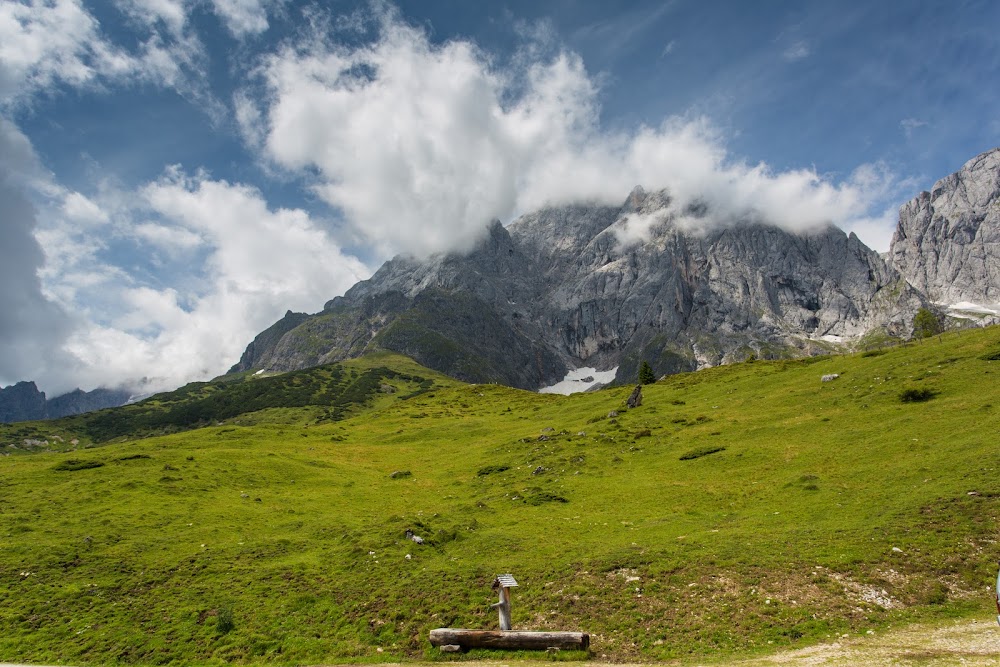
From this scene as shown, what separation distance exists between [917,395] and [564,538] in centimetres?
4406

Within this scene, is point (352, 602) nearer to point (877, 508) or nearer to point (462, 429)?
point (877, 508)

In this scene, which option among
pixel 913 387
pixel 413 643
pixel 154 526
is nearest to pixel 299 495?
pixel 154 526

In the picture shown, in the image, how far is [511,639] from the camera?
75.7ft

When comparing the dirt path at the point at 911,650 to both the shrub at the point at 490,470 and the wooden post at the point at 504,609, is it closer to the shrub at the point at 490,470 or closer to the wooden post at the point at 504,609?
the wooden post at the point at 504,609

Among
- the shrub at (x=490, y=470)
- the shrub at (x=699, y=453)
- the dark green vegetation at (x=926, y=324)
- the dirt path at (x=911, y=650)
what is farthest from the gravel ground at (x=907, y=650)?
the dark green vegetation at (x=926, y=324)

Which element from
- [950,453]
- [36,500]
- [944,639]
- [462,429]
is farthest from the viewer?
[462,429]

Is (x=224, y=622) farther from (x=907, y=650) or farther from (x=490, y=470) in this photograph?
(x=490, y=470)

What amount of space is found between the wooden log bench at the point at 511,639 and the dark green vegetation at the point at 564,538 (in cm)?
116

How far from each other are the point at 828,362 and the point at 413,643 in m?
86.8

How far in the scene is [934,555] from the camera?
25.7 metres

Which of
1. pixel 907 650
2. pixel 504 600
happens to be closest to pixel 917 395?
pixel 907 650

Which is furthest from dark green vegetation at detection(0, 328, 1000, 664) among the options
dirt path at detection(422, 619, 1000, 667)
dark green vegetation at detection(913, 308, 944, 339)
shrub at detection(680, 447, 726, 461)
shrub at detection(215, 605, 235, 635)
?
dark green vegetation at detection(913, 308, 944, 339)

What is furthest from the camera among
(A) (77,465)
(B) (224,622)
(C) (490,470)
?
(A) (77,465)

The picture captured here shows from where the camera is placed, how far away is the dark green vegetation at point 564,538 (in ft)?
79.6
